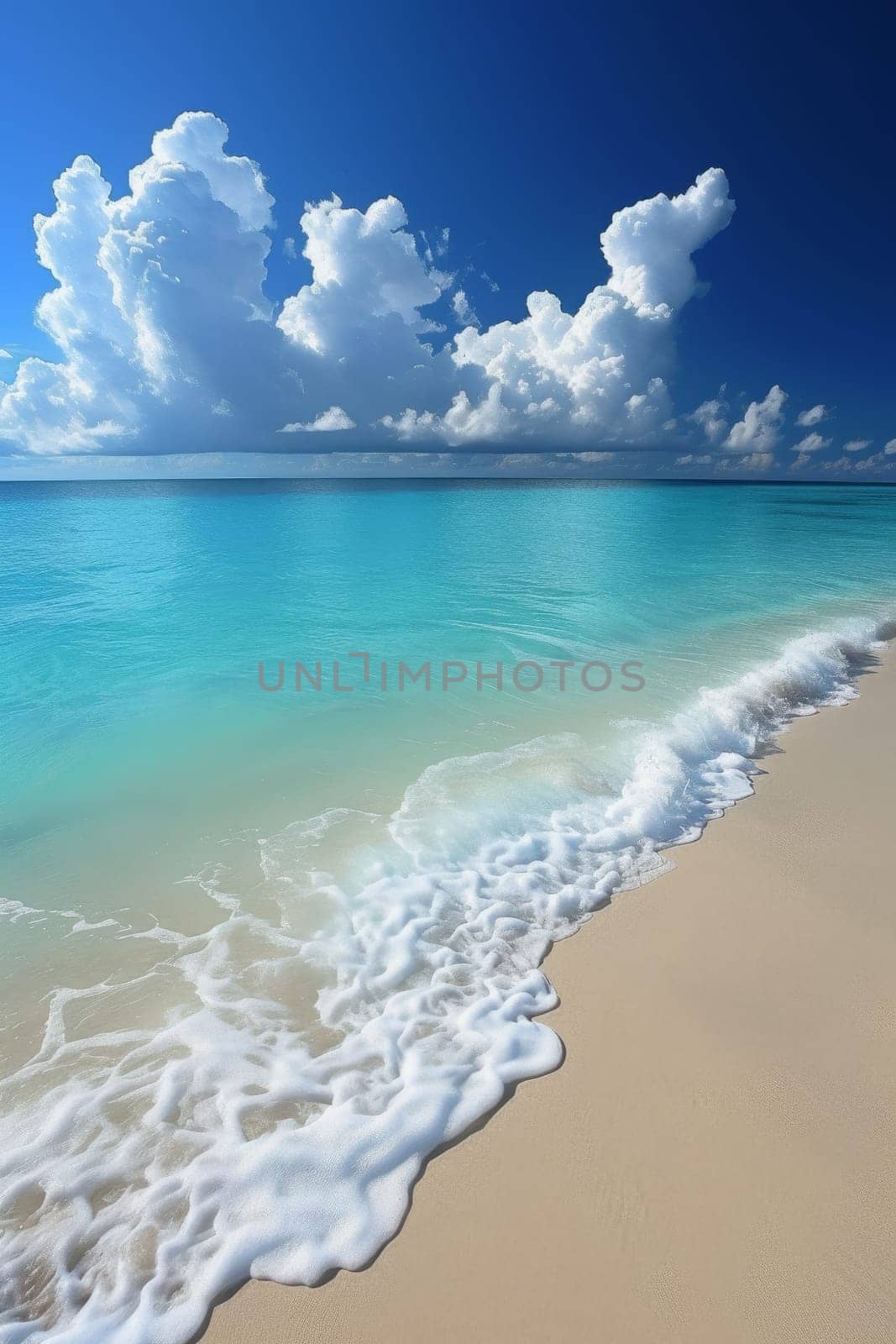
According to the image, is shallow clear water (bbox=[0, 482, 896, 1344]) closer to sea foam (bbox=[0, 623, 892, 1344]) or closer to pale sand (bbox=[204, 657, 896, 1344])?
sea foam (bbox=[0, 623, 892, 1344])

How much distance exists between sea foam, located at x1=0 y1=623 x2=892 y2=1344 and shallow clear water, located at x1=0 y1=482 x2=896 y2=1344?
15 millimetres

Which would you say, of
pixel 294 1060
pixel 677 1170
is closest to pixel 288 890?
pixel 294 1060

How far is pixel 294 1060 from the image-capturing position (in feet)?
11.3

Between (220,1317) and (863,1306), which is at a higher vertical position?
(863,1306)

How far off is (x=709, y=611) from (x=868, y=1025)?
→ 508 inches

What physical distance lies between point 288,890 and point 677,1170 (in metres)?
3.15

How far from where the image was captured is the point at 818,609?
15.6m

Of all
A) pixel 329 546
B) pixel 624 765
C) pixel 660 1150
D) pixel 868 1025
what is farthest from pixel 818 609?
pixel 329 546

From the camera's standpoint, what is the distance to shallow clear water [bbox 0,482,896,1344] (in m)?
2.77

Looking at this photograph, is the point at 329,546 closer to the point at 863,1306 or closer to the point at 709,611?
the point at 709,611

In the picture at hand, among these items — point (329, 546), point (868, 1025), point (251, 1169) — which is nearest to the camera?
point (251, 1169)

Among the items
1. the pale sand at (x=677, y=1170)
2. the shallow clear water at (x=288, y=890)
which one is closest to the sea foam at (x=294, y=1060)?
the shallow clear water at (x=288, y=890)

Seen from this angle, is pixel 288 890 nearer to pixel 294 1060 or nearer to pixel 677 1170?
pixel 294 1060

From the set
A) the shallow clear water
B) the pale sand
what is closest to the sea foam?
the shallow clear water
